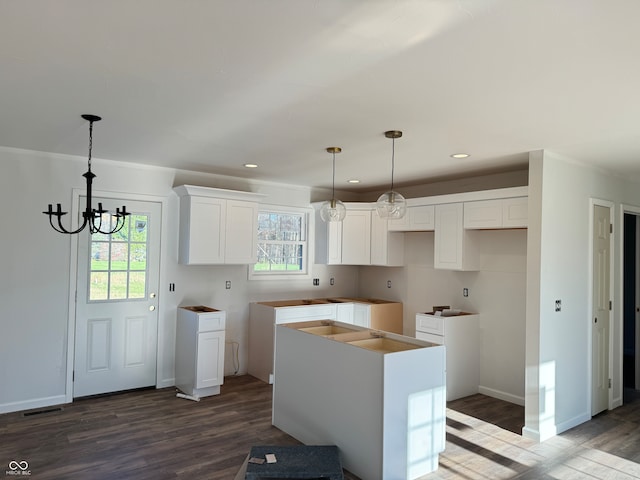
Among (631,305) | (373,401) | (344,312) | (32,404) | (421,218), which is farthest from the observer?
(344,312)

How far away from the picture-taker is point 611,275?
473 cm

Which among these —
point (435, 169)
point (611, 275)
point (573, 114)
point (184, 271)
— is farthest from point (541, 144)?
point (184, 271)

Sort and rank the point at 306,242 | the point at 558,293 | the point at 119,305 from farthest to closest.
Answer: the point at 306,242 → the point at 119,305 → the point at 558,293

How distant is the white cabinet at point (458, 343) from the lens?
4898 millimetres

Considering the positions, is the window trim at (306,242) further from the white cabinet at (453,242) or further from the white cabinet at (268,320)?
the white cabinet at (453,242)

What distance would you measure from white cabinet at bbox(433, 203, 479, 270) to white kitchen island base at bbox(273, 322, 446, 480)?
1.79m

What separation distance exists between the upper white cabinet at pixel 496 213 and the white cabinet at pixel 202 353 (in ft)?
9.64

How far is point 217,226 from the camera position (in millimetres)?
5184

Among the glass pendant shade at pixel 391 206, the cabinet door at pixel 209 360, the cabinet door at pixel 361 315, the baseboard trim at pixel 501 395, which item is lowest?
the baseboard trim at pixel 501 395

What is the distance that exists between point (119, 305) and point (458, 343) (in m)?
3.77

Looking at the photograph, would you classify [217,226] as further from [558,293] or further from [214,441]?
[558,293]

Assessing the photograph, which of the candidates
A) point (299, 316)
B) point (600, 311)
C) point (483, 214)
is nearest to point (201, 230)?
point (299, 316)

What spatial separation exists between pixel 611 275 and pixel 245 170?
4.15m
